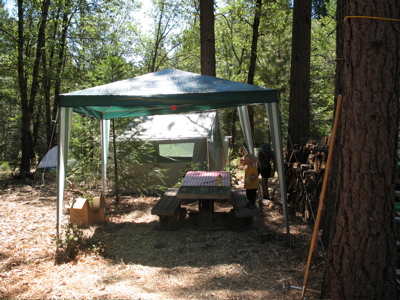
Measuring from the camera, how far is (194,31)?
850 inches

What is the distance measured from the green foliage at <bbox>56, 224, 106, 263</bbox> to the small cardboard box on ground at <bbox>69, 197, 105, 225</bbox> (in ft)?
3.68

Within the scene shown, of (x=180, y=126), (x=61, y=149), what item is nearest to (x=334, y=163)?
(x=61, y=149)

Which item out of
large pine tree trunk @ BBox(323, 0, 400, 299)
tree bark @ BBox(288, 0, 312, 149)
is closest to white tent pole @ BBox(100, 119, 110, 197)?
tree bark @ BBox(288, 0, 312, 149)

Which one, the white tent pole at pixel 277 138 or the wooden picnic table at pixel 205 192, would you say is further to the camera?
the wooden picnic table at pixel 205 192

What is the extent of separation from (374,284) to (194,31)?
20896 millimetres

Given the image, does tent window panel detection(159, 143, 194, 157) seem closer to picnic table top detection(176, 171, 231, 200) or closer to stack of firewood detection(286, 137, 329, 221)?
picnic table top detection(176, 171, 231, 200)

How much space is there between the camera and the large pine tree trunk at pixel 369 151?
2629mm

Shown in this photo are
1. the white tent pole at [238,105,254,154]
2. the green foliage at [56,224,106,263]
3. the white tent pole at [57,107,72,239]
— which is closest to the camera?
the green foliage at [56,224,106,263]

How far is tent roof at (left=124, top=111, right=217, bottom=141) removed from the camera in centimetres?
911

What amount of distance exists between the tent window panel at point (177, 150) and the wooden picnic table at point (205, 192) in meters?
2.56

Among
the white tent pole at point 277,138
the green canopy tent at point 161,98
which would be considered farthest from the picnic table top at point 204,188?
the green canopy tent at point 161,98

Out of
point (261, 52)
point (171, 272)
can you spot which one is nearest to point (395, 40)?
point (171, 272)

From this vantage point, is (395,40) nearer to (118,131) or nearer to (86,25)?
(118,131)

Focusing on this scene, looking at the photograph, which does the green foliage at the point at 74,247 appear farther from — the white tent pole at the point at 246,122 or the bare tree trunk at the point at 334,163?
the white tent pole at the point at 246,122
